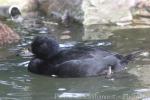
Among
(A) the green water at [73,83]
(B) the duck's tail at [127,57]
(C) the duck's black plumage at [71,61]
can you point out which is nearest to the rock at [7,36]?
(A) the green water at [73,83]

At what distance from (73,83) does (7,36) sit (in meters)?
3.02

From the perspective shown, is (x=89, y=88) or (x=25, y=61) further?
(x=25, y=61)

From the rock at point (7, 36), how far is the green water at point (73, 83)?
8.6 inches

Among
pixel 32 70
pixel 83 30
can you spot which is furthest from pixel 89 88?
pixel 83 30

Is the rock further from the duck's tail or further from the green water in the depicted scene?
the duck's tail

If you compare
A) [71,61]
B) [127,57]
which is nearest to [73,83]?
[71,61]

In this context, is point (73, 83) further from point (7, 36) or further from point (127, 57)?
point (7, 36)

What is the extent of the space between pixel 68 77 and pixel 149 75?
1.26 metres

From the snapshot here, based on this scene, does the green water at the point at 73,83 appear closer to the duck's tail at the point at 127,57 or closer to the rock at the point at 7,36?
the duck's tail at the point at 127,57

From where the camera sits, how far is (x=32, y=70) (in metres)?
9.80

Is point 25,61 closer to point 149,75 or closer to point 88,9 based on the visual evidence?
point 149,75

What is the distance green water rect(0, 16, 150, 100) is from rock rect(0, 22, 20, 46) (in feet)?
0.72

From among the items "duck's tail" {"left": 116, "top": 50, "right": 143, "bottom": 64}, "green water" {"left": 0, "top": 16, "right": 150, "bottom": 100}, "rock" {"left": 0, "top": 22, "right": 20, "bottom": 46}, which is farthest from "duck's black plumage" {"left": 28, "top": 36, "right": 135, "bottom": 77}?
"rock" {"left": 0, "top": 22, "right": 20, "bottom": 46}

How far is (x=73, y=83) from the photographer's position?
9.16 m
